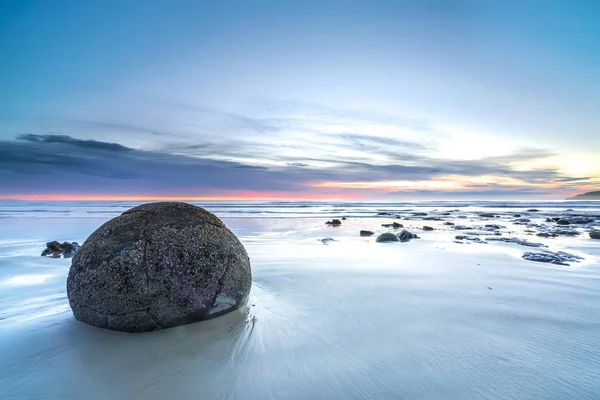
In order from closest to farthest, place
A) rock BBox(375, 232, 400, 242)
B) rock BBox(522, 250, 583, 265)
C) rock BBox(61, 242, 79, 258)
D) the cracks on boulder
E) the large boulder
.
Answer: the large boulder < the cracks on boulder < rock BBox(522, 250, 583, 265) < rock BBox(61, 242, 79, 258) < rock BBox(375, 232, 400, 242)

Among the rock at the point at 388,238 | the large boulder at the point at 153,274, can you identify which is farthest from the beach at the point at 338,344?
the rock at the point at 388,238

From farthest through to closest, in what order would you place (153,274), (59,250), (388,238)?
(388,238) → (59,250) → (153,274)

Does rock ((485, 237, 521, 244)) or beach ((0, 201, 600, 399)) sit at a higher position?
rock ((485, 237, 521, 244))

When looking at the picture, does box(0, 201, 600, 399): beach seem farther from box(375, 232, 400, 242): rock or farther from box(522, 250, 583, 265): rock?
box(375, 232, 400, 242): rock

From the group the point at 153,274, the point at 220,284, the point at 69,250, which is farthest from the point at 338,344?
the point at 69,250

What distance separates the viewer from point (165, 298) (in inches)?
127

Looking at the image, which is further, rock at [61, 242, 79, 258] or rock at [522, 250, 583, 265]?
rock at [61, 242, 79, 258]

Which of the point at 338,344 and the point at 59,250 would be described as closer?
the point at 338,344

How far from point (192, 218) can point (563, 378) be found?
3.56 meters

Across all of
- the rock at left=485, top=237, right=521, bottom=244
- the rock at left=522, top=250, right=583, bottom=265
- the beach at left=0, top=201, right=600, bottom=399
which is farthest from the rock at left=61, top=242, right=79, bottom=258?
the rock at left=485, top=237, right=521, bottom=244

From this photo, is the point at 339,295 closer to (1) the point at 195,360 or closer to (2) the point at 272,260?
(1) the point at 195,360

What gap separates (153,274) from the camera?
10.6 feet

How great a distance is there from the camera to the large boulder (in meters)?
3.18

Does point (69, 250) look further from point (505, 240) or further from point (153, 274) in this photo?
point (505, 240)
